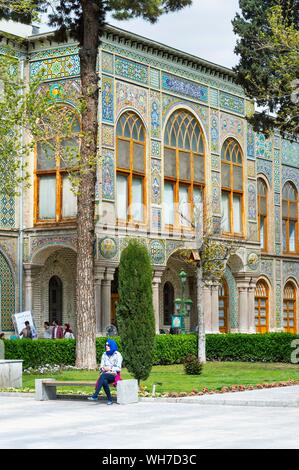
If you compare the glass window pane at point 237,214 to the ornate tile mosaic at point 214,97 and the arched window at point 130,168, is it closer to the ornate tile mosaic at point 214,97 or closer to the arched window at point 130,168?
the ornate tile mosaic at point 214,97

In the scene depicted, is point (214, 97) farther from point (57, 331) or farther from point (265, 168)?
point (57, 331)

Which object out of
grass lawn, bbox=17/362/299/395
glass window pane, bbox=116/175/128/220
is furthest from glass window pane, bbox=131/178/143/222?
grass lawn, bbox=17/362/299/395

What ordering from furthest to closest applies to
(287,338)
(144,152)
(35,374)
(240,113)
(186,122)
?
(240,113) < (186,122) < (144,152) < (287,338) < (35,374)

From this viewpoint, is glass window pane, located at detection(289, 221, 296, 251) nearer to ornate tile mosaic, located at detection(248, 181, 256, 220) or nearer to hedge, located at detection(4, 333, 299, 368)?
ornate tile mosaic, located at detection(248, 181, 256, 220)

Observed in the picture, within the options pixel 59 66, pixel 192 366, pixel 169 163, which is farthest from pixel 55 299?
pixel 192 366

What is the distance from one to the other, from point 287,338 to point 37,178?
33.0 ft

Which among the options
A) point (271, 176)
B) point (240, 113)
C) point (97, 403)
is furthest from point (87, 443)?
point (271, 176)

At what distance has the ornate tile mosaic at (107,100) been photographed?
108 ft

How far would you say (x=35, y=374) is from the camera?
84.5 feet

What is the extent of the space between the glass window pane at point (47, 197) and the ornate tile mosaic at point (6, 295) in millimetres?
2076

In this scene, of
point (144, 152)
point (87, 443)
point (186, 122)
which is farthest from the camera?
point (186, 122)

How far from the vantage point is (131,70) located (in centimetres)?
3472

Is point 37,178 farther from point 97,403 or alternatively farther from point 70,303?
point 97,403

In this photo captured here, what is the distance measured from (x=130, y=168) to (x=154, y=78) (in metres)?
3.95
